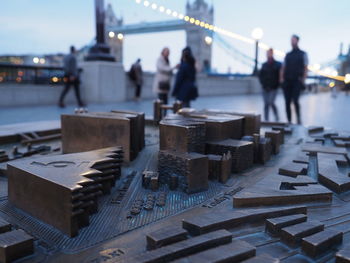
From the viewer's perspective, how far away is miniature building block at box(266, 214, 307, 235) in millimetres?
1970

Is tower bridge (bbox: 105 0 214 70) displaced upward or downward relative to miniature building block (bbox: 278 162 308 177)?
upward

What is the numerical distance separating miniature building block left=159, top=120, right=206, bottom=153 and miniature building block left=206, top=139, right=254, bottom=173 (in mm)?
128

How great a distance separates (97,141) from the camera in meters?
3.54

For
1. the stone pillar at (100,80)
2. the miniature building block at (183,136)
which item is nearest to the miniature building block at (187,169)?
the miniature building block at (183,136)

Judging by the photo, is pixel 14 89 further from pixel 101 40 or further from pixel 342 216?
pixel 342 216

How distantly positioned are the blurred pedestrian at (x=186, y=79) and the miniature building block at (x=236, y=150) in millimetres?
3763

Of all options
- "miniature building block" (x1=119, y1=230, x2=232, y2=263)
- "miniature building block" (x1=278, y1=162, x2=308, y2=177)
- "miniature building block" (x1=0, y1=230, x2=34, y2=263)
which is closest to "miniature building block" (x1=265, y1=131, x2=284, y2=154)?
"miniature building block" (x1=278, y1=162, x2=308, y2=177)

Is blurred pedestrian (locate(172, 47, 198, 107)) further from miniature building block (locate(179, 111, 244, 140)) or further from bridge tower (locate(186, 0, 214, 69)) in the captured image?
bridge tower (locate(186, 0, 214, 69))

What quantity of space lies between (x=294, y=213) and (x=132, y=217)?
1001 millimetres

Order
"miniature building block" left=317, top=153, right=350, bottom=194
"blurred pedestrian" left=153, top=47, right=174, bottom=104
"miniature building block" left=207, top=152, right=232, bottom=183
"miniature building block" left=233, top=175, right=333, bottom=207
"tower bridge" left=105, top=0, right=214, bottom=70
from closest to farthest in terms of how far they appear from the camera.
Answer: "miniature building block" left=233, top=175, right=333, bottom=207 → "miniature building block" left=317, top=153, right=350, bottom=194 → "miniature building block" left=207, top=152, right=232, bottom=183 → "blurred pedestrian" left=153, top=47, right=174, bottom=104 → "tower bridge" left=105, top=0, right=214, bottom=70

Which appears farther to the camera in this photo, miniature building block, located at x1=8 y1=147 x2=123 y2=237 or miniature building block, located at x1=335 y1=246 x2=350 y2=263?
miniature building block, located at x1=8 y1=147 x2=123 y2=237

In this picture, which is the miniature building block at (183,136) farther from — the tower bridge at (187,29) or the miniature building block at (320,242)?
the tower bridge at (187,29)

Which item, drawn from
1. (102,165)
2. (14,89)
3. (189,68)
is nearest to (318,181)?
(102,165)

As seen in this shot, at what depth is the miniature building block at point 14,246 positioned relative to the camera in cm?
166
